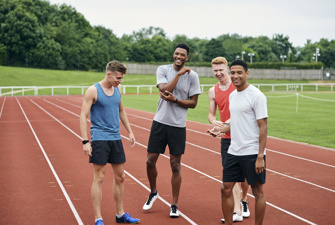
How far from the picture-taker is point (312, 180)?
7871mm

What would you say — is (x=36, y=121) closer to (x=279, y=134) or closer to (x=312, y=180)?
(x=279, y=134)

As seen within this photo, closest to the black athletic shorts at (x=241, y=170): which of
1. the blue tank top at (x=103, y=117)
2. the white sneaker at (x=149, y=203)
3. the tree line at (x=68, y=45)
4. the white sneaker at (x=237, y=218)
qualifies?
the white sneaker at (x=237, y=218)

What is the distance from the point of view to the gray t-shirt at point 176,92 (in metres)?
5.92

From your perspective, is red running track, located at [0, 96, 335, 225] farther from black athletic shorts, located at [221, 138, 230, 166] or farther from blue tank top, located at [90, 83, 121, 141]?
blue tank top, located at [90, 83, 121, 141]

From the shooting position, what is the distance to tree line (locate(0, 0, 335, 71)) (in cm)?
7906

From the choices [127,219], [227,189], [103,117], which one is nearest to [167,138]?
[103,117]

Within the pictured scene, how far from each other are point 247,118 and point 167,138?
1.64m

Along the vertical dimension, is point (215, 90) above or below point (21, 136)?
above

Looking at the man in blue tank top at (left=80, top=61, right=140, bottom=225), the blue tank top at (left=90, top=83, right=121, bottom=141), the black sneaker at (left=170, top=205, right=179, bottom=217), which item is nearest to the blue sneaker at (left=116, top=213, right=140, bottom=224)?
the man in blue tank top at (left=80, top=61, right=140, bottom=225)

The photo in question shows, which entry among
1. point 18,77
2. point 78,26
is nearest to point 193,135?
point 18,77

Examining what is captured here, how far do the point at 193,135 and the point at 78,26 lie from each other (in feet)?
288

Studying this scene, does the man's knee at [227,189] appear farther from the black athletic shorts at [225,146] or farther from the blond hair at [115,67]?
the blond hair at [115,67]

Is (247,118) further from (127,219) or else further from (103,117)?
(127,219)

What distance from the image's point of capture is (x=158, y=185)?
7.56m
